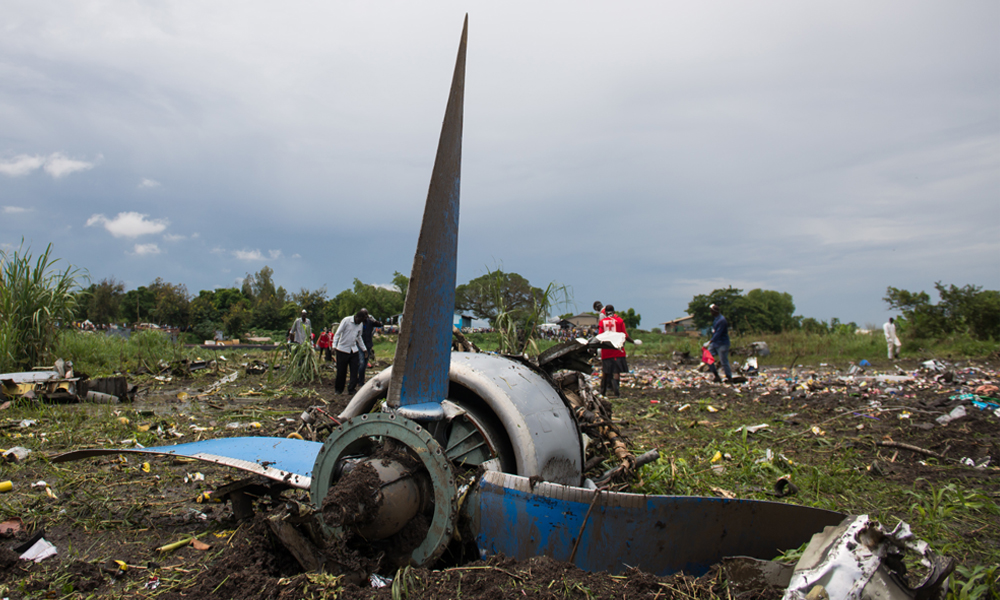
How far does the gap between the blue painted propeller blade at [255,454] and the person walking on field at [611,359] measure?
24.4 feet

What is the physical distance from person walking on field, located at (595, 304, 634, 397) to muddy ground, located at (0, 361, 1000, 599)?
79cm

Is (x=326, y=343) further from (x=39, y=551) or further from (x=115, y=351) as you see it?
→ (x=39, y=551)

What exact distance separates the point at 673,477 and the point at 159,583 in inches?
130

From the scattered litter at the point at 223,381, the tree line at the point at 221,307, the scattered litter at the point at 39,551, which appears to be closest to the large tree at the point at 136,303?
the tree line at the point at 221,307

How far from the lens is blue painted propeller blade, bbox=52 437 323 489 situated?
2.52m

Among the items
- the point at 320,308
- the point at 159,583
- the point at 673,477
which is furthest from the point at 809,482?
the point at 320,308

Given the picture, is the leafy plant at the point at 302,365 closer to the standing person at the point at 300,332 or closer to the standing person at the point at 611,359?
the standing person at the point at 300,332

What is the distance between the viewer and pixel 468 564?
75.5 inches

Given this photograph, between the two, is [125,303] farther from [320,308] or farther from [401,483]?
[401,483]

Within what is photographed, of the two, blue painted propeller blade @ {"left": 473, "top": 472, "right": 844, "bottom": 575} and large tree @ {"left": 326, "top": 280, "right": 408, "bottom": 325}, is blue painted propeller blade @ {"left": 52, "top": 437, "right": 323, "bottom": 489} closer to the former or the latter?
blue painted propeller blade @ {"left": 473, "top": 472, "right": 844, "bottom": 575}

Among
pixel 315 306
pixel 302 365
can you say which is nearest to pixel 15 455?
pixel 302 365

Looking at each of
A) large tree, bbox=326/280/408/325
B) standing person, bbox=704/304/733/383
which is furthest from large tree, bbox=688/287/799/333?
standing person, bbox=704/304/733/383

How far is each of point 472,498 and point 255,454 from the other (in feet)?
4.78

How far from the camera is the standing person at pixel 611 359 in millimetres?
9773
